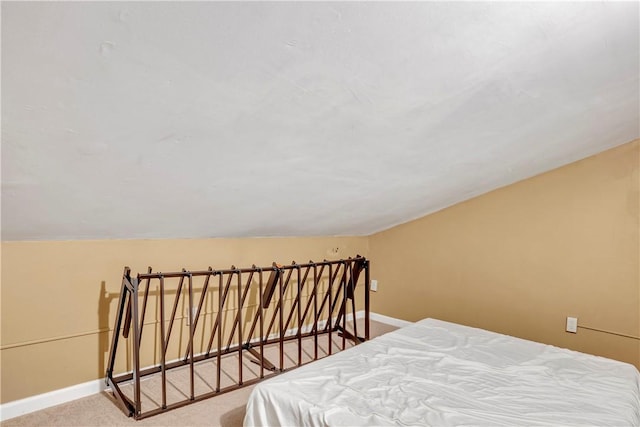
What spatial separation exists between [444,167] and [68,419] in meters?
2.86

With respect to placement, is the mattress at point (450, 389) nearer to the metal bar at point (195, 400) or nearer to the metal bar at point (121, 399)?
the metal bar at point (195, 400)

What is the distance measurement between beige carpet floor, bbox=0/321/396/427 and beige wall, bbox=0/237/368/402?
0.15 meters

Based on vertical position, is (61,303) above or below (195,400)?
above

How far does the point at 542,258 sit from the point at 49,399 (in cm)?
387

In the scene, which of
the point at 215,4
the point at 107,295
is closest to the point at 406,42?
the point at 215,4

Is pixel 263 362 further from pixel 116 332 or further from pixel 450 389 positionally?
pixel 450 389

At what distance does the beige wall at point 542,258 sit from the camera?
9.48 feet

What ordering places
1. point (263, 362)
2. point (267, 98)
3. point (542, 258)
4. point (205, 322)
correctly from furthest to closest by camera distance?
point (542, 258) < point (205, 322) < point (263, 362) < point (267, 98)

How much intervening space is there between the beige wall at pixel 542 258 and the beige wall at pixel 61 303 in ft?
8.71

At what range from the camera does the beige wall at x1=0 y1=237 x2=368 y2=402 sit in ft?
7.14

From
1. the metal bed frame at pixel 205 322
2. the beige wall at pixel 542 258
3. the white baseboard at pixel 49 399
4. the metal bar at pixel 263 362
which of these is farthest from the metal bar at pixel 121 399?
the beige wall at pixel 542 258

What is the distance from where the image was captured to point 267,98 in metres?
1.34

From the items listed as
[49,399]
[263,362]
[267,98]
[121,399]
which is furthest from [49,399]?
[267,98]

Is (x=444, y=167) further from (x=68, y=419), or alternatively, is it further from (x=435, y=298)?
(x=68, y=419)
